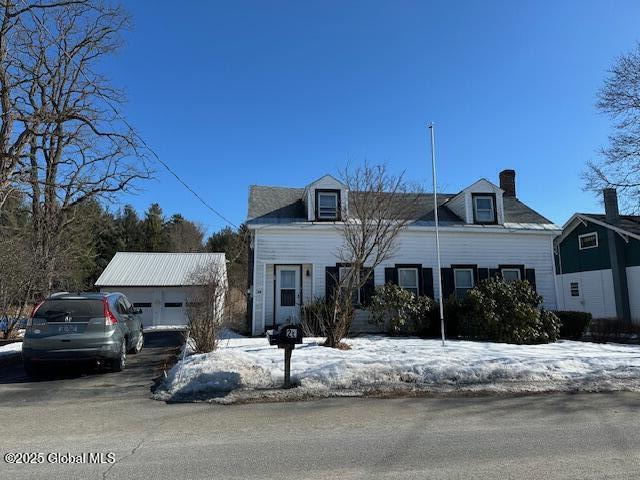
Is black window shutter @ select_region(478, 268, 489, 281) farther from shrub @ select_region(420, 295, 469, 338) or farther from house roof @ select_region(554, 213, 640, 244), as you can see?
house roof @ select_region(554, 213, 640, 244)

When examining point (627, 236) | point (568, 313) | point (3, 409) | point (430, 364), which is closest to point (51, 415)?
point (3, 409)

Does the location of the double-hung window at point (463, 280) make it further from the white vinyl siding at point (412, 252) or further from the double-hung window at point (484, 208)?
the double-hung window at point (484, 208)

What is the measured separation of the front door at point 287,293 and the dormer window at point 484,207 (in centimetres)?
772

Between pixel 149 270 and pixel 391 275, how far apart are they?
706 inches

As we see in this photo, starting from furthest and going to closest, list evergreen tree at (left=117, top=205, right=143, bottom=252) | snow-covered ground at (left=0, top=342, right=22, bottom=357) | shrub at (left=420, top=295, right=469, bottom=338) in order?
evergreen tree at (left=117, top=205, right=143, bottom=252) → shrub at (left=420, top=295, right=469, bottom=338) → snow-covered ground at (left=0, top=342, right=22, bottom=357)

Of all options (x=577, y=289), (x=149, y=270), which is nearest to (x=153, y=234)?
(x=149, y=270)

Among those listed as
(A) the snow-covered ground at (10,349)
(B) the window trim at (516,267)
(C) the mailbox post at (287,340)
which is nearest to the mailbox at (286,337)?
(C) the mailbox post at (287,340)

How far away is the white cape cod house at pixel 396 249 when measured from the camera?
16703mm

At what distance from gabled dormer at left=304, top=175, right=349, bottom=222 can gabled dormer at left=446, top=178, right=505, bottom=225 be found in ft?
16.6

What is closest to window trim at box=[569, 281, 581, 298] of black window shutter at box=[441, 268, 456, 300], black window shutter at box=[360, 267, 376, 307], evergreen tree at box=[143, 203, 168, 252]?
black window shutter at box=[441, 268, 456, 300]

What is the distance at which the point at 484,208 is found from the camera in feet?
61.1

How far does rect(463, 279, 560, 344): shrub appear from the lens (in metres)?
13.5

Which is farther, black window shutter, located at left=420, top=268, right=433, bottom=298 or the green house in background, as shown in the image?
the green house in background

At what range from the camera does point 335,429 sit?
571cm
